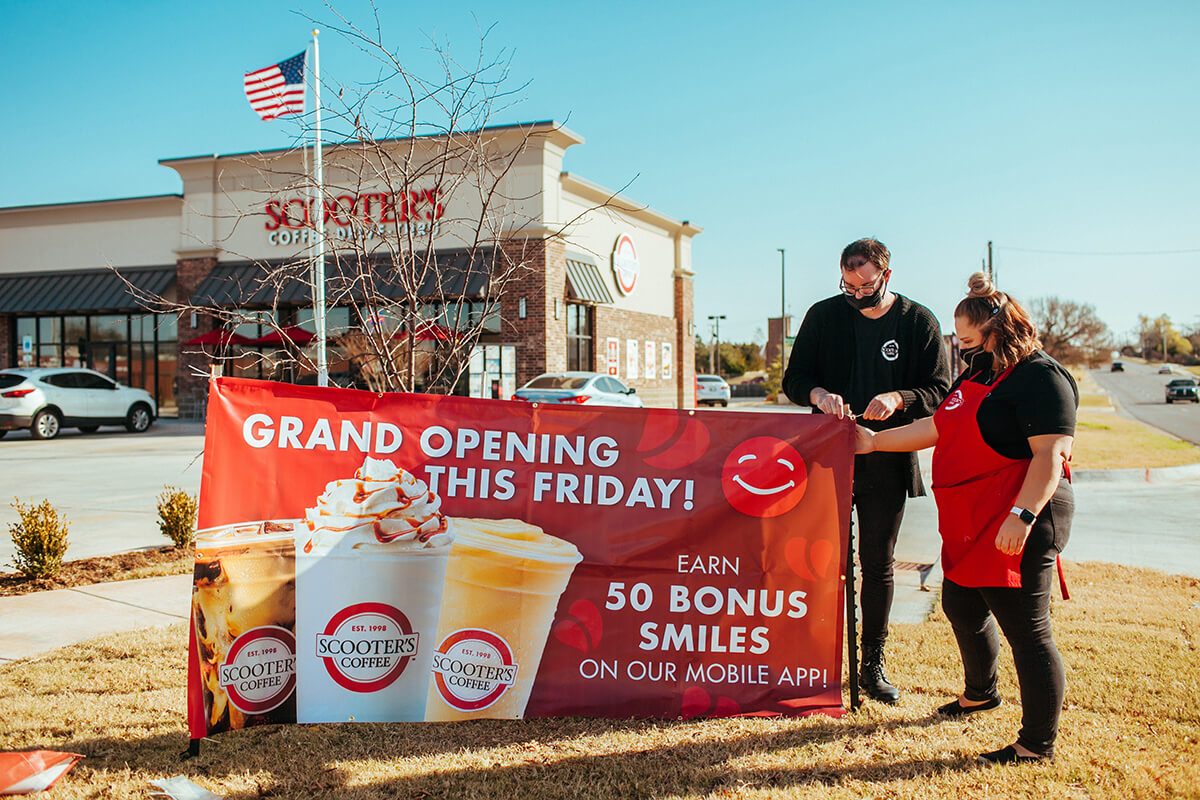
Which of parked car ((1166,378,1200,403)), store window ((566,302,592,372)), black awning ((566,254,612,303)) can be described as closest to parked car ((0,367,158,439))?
store window ((566,302,592,372))

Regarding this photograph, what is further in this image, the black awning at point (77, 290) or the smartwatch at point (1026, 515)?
the black awning at point (77, 290)

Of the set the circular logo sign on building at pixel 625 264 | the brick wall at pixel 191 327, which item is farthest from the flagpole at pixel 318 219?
the circular logo sign on building at pixel 625 264

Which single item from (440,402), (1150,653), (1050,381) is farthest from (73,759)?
(1150,653)

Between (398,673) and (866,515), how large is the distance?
7.08 ft

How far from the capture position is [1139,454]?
15883 mm

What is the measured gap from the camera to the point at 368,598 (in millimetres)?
3451

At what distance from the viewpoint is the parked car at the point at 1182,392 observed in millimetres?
52000

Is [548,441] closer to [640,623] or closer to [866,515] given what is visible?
[640,623]

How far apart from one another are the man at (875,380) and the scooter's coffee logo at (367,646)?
79.3 inches

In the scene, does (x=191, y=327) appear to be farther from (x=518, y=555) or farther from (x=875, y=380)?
(x=875, y=380)

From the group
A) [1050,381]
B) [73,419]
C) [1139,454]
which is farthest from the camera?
[73,419]

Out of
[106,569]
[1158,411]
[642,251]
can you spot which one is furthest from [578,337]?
[1158,411]

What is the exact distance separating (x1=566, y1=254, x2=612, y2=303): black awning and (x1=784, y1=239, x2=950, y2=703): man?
19.8m

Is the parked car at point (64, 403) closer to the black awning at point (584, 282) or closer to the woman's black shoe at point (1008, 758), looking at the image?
the black awning at point (584, 282)
